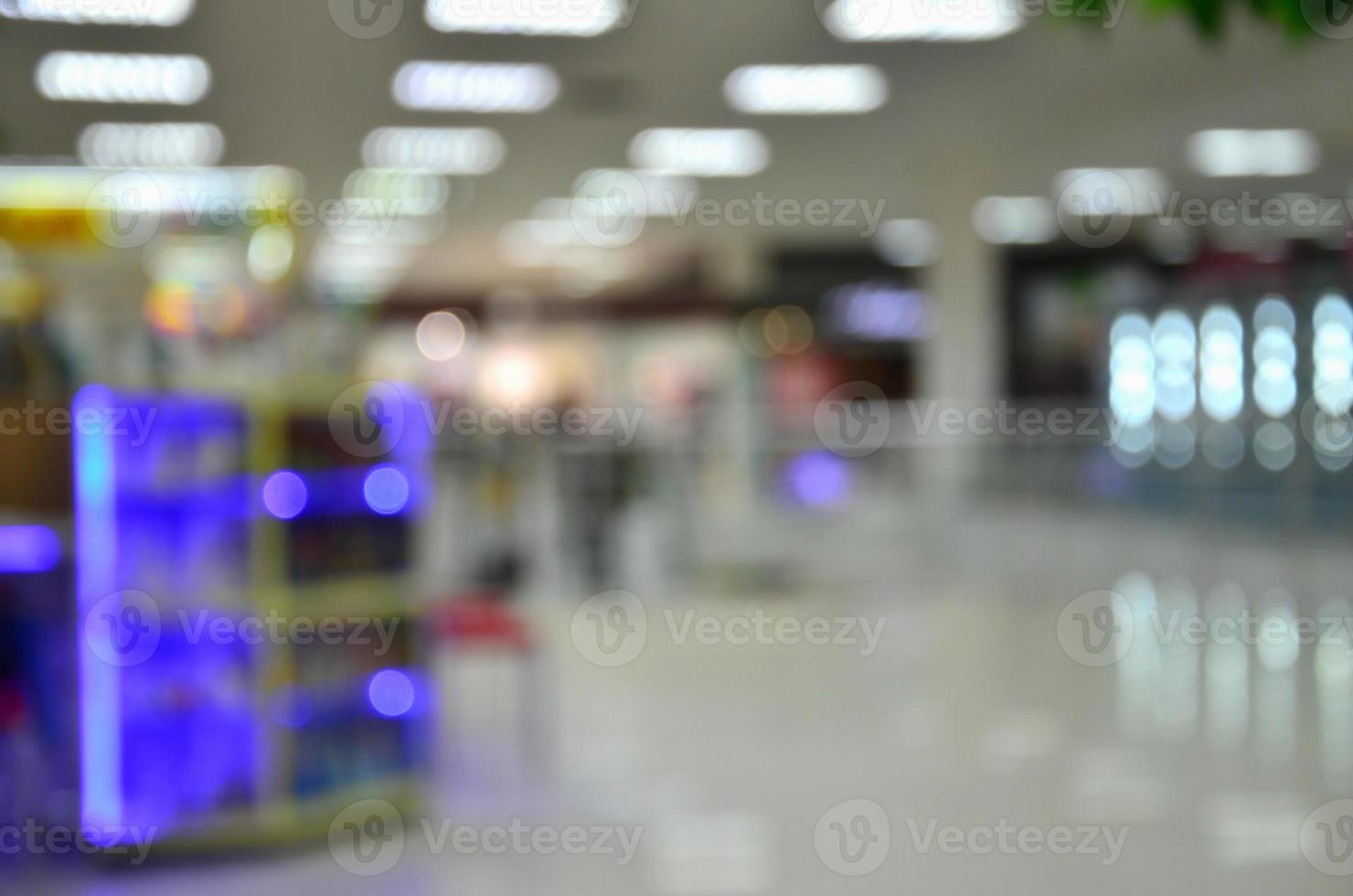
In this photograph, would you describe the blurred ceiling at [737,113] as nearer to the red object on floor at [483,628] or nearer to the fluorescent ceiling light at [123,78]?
the fluorescent ceiling light at [123,78]

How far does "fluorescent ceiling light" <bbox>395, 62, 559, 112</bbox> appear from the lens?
7688mm

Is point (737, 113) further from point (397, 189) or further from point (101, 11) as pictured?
Result: point (101, 11)

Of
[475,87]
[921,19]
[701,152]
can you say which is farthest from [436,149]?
[921,19]

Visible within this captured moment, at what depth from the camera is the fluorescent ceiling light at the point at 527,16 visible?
6426 millimetres

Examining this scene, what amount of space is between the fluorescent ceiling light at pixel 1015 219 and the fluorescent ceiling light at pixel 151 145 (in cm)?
700

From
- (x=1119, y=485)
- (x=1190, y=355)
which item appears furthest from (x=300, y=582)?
(x=1190, y=355)

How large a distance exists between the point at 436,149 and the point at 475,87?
2213mm

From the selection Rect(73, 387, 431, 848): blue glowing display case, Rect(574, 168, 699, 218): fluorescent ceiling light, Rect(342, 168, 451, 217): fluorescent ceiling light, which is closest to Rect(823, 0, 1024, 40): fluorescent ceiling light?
Rect(73, 387, 431, 848): blue glowing display case

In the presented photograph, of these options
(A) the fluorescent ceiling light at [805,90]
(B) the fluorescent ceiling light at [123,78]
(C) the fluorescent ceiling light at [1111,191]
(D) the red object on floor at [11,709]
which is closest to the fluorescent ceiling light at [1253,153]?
(C) the fluorescent ceiling light at [1111,191]

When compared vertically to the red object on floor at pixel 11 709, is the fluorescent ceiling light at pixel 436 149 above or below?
above

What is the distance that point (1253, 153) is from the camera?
1112cm

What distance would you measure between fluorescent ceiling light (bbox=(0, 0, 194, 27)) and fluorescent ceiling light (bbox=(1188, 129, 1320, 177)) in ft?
26.4

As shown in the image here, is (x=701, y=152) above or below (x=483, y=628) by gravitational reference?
above

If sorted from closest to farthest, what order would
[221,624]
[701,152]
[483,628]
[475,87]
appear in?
[221,624] → [483,628] → [475,87] → [701,152]
